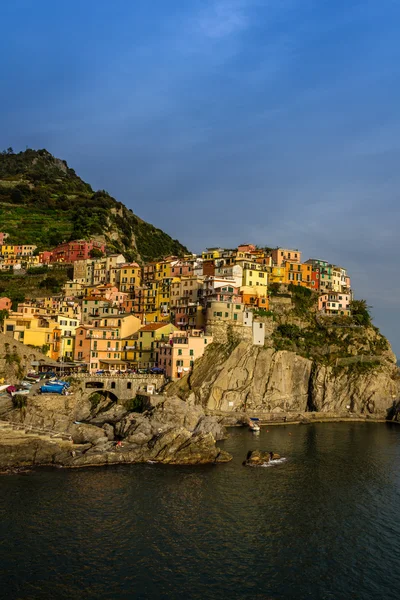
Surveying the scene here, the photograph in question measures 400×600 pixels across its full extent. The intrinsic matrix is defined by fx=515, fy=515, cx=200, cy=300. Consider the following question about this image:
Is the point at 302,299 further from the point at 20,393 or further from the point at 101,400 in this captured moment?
the point at 20,393

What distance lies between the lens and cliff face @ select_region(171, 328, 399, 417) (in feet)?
220

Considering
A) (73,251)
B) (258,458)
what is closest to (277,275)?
(73,251)

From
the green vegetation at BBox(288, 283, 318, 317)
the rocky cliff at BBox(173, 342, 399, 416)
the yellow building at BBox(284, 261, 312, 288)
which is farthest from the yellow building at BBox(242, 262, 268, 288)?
the rocky cliff at BBox(173, 342, 399, 416)

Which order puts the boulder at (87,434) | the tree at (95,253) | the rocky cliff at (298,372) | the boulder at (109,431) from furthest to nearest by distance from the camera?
the tree at (95,253) → the rocky cliff at (298,372) → the boulder at (109,431) → the boulder at (87,434)

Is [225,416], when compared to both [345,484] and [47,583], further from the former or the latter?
[47,583]

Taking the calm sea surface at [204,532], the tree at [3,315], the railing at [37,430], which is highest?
the tree at [3,315]

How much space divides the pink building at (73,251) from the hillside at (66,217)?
681 cm

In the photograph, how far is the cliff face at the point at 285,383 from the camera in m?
67.1

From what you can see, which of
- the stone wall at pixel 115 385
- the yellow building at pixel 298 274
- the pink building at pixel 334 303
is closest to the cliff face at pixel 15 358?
the stone wall at pixel 115 385

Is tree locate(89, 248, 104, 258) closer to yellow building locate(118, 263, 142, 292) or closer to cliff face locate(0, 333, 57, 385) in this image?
yellow building locate(118, 263, 142, 292)

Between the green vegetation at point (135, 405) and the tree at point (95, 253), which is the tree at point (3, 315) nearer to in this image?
the green vegetation at point (135, 405)

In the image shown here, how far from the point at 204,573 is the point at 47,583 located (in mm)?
7875

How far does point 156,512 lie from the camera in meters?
34.6

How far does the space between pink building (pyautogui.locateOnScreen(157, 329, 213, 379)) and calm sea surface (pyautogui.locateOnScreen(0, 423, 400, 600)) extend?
21962mm
